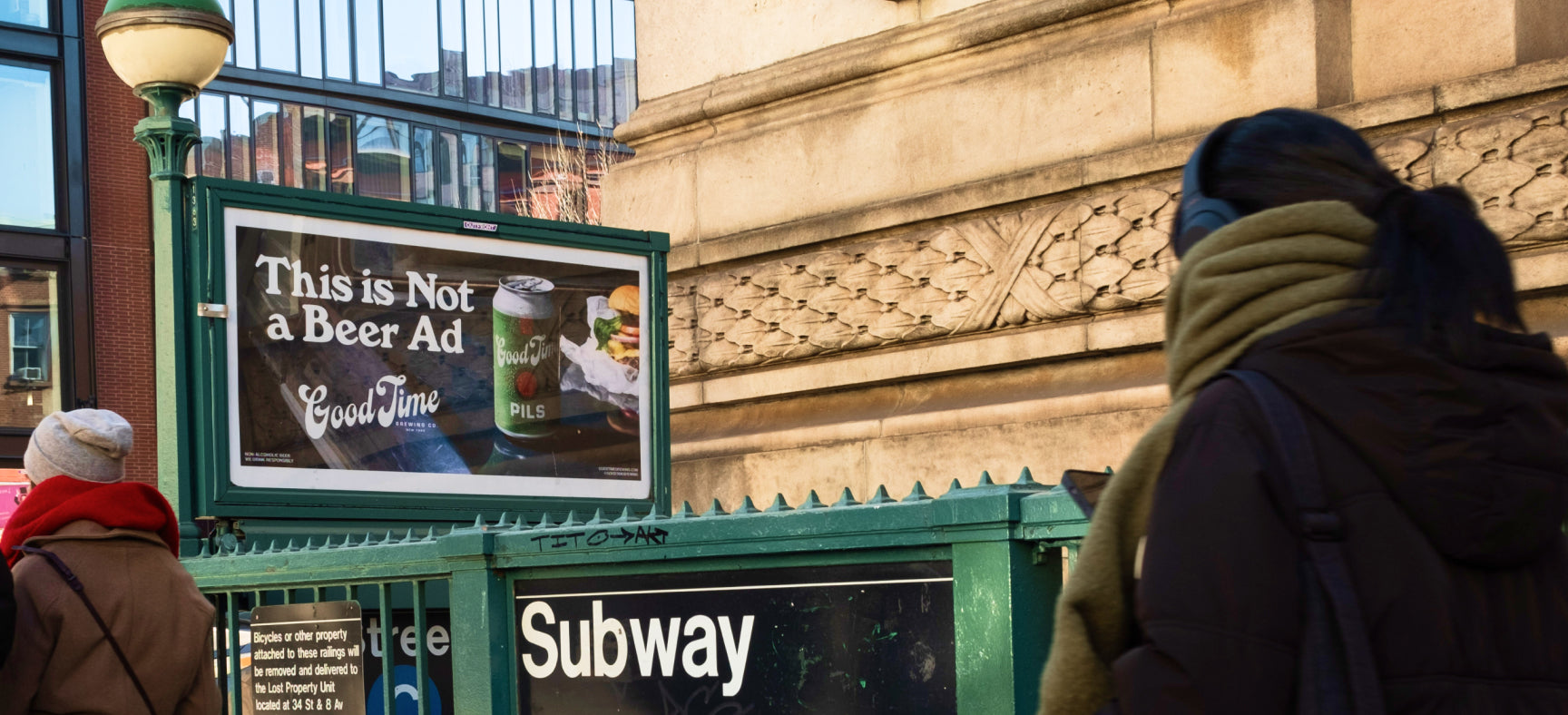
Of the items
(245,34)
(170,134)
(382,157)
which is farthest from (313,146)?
(170,134)

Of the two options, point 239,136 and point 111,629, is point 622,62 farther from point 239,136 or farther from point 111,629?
point 111,629

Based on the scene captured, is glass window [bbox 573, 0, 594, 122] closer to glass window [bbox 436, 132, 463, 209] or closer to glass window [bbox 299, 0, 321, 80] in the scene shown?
glass window [bbox 436, 132, 463, 209]

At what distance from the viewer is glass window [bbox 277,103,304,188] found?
37781mm

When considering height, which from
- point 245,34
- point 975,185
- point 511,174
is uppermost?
point 245,34

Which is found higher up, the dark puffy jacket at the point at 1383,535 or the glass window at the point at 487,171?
the glass window at the point at 487,171

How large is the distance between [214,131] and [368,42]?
4.39 meters

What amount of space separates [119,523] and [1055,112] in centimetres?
370

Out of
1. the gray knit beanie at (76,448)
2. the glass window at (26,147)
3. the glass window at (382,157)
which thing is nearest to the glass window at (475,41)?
the glass window at (382,157)

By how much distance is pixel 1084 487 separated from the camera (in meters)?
2.33

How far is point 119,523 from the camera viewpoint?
4.59m

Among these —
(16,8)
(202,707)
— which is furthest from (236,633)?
(16,8)

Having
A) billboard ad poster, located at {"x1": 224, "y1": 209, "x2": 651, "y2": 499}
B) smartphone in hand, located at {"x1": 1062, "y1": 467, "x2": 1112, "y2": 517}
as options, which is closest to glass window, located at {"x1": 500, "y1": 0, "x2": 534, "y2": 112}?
billboard ad poster, located at {"x1": 224, "y1": 209, "x2": 651, "y2": 499}

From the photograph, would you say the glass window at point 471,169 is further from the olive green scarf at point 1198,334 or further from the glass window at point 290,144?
the olive green scarf at point 1198,334

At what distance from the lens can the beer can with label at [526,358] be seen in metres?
6.57
